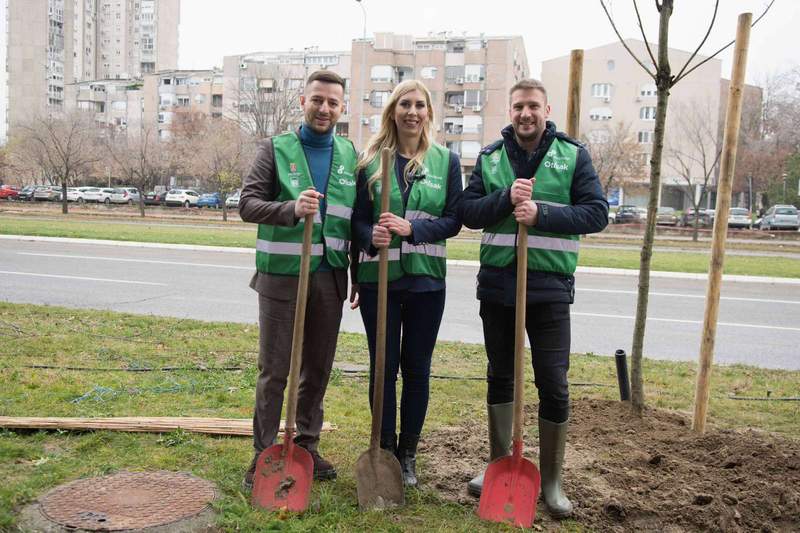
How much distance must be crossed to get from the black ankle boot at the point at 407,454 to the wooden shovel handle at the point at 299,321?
2.22ft

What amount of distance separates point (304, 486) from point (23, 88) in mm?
118672

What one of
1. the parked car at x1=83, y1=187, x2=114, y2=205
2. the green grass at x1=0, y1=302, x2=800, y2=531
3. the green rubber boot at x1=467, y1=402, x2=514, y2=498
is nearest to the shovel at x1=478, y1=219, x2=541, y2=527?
the green grass at x1=0, y1=302, x2=800, y2=531

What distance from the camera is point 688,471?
4172 mm

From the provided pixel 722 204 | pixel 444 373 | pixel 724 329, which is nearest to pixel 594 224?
pixel 722 204

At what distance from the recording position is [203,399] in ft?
18.3

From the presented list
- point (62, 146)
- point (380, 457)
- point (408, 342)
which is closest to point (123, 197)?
point (62, 146)

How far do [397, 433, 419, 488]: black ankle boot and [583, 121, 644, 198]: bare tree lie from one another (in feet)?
125

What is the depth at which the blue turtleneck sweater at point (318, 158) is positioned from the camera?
12.7ft

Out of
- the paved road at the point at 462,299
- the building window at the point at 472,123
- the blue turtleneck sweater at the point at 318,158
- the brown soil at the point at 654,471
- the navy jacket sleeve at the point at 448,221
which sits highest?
the building window at the point at 472,123

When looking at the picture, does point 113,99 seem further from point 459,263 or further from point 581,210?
point 581,210

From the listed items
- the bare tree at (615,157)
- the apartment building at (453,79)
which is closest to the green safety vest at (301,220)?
the bare tree at (615,157)

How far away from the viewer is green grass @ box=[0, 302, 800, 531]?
3.65m

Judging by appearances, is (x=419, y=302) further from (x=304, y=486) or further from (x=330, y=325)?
(x=304, y=486)

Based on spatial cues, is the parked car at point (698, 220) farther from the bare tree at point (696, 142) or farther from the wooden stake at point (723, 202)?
the wooden stake at point (723, 202)
